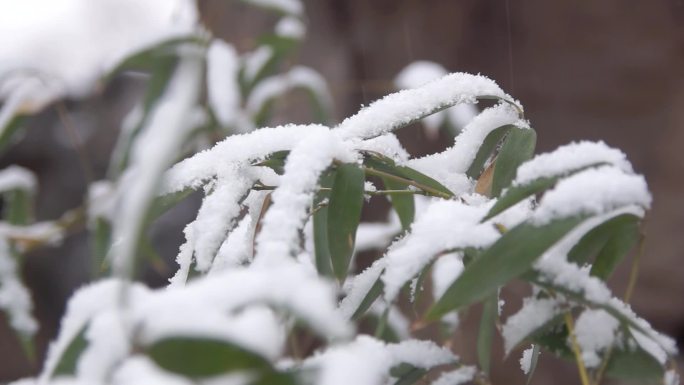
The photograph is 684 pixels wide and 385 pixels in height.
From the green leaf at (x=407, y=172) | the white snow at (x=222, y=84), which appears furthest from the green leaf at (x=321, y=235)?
the white snow at (x=222, y=84)

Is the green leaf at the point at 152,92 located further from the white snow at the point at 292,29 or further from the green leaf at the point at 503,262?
the green leaf at the point at 503,262

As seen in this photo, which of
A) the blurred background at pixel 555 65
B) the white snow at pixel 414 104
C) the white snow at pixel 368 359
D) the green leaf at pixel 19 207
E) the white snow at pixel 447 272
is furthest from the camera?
the blurred background at pixel 555 65

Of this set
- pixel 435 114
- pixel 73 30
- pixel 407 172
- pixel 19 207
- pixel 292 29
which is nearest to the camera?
pixel 407 172

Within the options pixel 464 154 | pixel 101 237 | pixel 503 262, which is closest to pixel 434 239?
pixel 503 262

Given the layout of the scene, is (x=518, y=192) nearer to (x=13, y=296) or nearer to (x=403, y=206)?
(x=403, y=206)

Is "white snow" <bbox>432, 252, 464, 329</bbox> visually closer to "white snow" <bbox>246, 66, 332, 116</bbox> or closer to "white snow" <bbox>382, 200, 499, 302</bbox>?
"white snow" <bbox>382, 200, 499, 302</bbox>

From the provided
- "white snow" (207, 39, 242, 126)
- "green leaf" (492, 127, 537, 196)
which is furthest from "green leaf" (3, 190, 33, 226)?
"green leaf" (492, 127, 537, 196)
